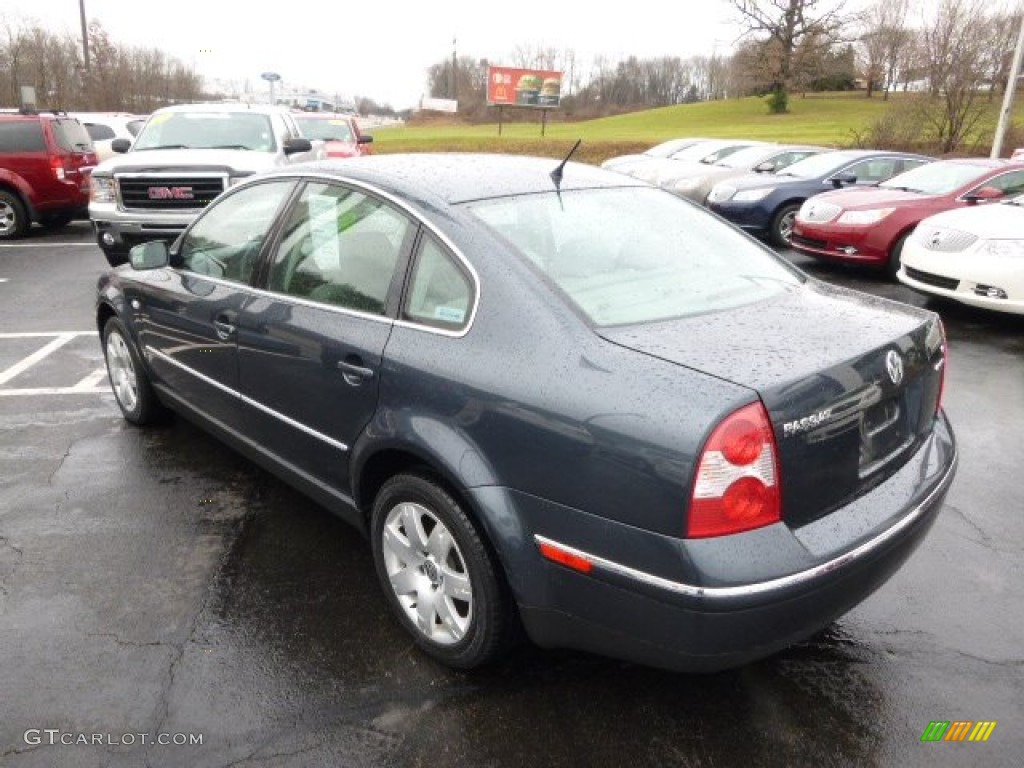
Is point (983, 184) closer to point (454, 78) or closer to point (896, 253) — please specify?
point (896, 253)

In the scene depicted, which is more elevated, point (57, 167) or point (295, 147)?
point (295, 147)

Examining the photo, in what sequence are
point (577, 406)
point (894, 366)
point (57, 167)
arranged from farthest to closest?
point (57, 167)
point (894, 366)
point (577, 406)

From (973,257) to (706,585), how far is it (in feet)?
20.5

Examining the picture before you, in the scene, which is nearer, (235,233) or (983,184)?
(235,233)

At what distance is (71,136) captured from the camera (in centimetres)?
1294

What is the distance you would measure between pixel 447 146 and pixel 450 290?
3136 cm

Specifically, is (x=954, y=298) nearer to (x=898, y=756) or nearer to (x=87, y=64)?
(x=898, y=756)

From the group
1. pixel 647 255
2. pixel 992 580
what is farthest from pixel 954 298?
pixel 647 255

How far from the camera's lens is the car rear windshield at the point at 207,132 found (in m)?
9.85

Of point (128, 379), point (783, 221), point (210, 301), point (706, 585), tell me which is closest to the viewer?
point (706, 585)

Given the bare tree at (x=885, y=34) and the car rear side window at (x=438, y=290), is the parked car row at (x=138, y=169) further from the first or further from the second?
the bare tree at (x=885, y=34)

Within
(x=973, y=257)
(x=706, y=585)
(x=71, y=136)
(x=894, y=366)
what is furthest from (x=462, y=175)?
(x=71, y=136)

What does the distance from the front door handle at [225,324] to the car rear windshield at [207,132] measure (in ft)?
22.7

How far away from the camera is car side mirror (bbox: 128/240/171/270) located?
13.4ft
